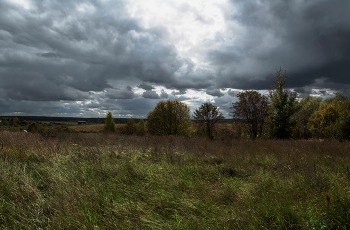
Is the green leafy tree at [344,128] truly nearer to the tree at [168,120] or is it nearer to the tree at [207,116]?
the tree at [207,116]

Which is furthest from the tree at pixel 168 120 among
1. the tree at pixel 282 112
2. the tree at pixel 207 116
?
the tree at pixel 282 112

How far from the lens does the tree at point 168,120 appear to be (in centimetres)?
3641

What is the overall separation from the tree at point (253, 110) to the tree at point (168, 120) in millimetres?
12022

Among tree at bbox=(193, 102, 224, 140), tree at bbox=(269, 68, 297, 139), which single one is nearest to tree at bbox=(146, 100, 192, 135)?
tree at bbox=(193, 102, 224, 140)

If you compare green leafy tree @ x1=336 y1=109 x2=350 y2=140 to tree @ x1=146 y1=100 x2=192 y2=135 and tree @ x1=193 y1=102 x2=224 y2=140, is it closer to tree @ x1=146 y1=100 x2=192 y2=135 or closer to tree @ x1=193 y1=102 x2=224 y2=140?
tree @ x1=193 y1=102 x2=224 y2=140

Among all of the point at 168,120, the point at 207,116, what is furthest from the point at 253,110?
the point at 168,120

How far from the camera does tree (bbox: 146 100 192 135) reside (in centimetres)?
3641

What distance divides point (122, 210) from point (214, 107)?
26.5 metres

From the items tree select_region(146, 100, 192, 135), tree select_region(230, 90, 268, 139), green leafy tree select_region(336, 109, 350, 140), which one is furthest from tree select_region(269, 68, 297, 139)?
tree select_region(146, 100, 192, 135)

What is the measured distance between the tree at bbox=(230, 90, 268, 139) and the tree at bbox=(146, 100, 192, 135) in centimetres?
1202

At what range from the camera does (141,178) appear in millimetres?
4809

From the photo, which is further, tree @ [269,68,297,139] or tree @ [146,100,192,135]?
tree @ [146,100,192,135]

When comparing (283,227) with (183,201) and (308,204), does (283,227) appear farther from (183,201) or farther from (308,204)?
(183,201)

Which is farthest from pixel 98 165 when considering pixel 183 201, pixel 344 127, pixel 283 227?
pixel 344 127
